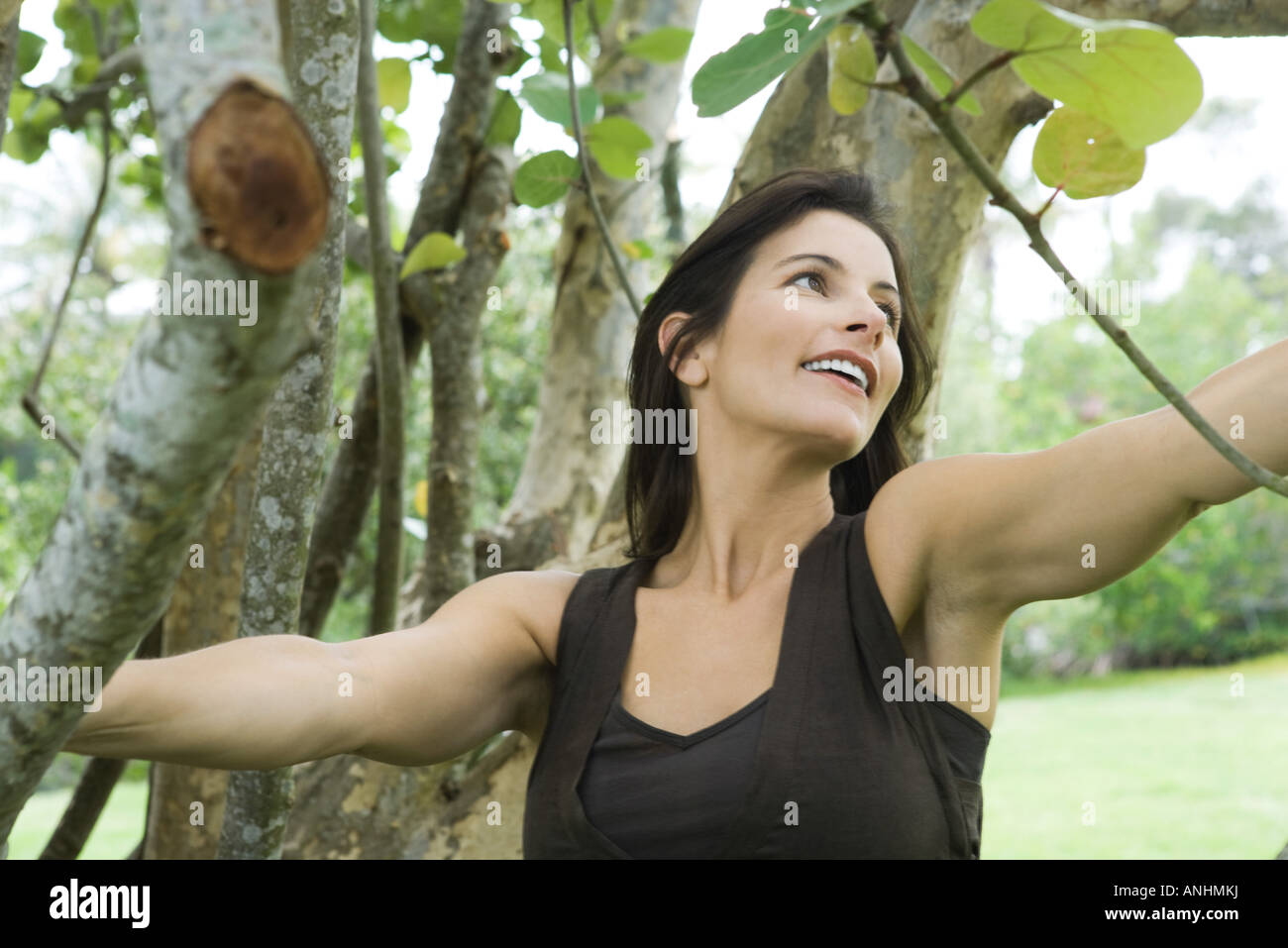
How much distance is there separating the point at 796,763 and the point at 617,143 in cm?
114

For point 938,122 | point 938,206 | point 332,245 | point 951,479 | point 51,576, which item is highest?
point 938,206

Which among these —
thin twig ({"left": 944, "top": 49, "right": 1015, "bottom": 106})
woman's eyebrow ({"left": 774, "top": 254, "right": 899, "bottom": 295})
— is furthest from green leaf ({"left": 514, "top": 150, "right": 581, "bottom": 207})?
thin twig ({"left": 944, "top": 49, "right": 1015, "bottom": 106})

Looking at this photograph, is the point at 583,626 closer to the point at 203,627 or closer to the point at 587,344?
the point at 203,627

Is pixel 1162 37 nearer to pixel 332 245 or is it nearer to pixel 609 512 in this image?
pixel 332 245

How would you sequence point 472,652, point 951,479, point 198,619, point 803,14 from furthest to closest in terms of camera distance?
point 198,619, point 472,652, point 951,479, point 803,14

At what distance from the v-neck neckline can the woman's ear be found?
0.29m

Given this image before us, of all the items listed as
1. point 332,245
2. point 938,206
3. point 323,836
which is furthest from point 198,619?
point 938,206

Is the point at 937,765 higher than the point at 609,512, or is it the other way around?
the point at 609,512

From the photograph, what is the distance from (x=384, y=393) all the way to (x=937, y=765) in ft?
4.52

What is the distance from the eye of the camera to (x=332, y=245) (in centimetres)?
167

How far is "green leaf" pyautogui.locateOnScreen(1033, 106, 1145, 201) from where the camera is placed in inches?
41.3

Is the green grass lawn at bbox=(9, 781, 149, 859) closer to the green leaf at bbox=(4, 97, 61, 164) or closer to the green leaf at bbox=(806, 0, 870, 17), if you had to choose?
the green leaf at bbox=(4, 97, 61, 164)

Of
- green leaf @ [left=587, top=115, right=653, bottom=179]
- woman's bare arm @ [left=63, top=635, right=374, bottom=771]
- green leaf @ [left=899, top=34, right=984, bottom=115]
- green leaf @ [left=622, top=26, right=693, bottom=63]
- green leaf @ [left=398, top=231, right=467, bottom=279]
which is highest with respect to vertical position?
green leaf @ [left=622, top=26, right=693, bottom=63]

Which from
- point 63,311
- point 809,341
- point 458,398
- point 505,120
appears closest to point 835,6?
point 809,341
